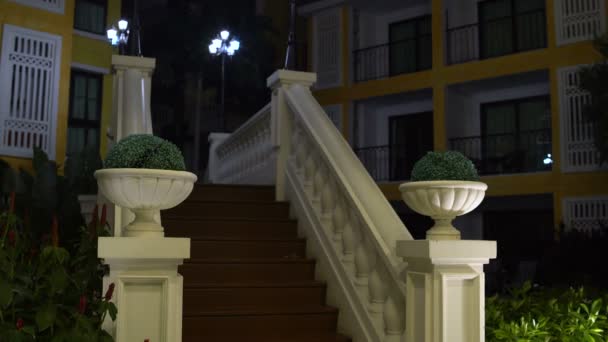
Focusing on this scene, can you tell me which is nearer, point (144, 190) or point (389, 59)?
point (144, 190)

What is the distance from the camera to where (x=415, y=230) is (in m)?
16.8

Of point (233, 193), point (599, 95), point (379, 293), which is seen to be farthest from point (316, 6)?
point (379, 293)

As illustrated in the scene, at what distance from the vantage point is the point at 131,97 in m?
5.36

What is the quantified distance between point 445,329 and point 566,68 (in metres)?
11.4

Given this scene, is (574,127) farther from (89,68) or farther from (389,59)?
(89,68)

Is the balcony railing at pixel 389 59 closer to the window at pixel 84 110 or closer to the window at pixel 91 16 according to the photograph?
the window at pixel 91 16

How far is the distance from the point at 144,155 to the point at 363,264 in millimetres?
1794

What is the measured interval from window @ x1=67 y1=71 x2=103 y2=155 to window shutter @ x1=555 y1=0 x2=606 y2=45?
34.6 ft

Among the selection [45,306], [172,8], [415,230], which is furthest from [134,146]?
[172,8]

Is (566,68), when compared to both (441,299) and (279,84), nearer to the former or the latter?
(279,84)

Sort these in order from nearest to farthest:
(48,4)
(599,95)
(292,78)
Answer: (292,78) → (599,95) → (48,4)

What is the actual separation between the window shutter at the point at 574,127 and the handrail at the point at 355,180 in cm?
870

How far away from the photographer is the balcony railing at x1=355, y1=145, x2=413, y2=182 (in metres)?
16.6

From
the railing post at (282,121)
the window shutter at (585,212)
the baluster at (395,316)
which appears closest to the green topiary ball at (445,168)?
the baluster at (395,316)
